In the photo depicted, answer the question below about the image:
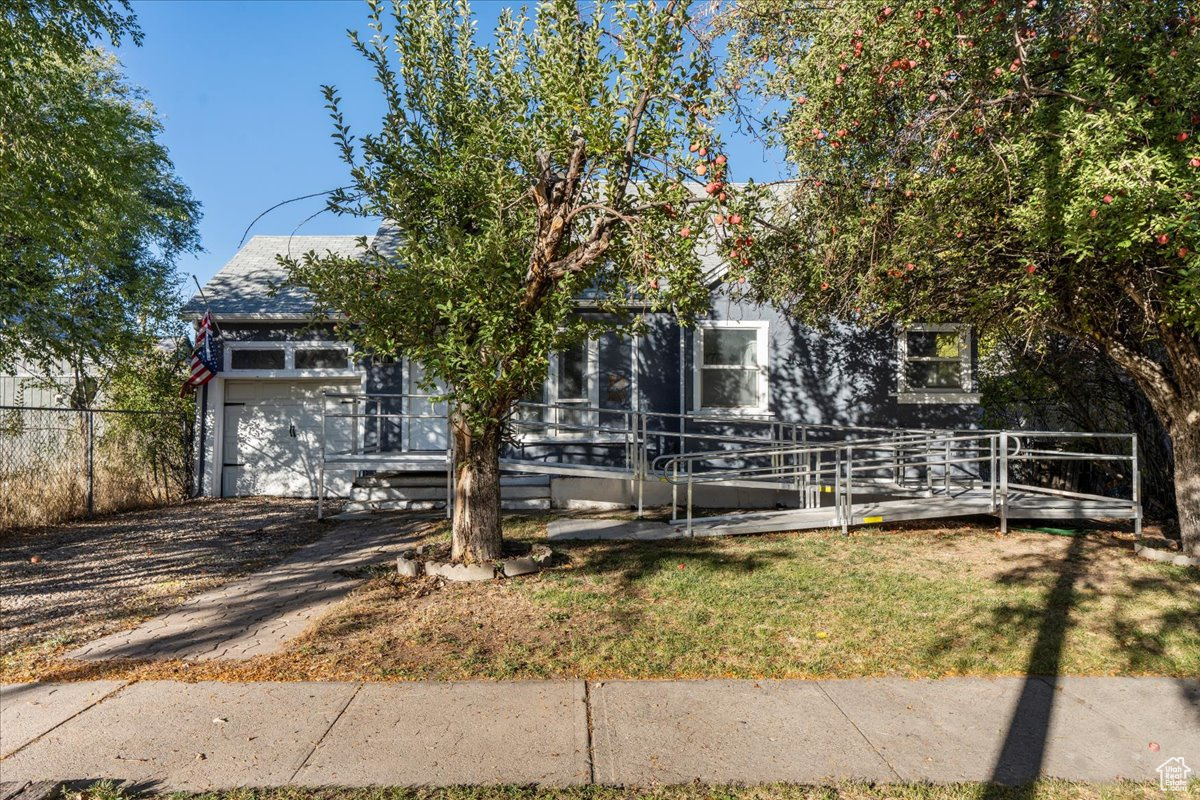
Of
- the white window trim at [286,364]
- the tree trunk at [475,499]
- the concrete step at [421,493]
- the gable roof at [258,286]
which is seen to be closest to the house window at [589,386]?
the concrete step at [421,493]

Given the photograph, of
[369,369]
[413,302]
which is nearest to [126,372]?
[369,369]

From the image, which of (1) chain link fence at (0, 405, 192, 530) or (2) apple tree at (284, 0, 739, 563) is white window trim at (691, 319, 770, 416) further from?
Result: (1) chain link fence at (0, 405, 192, 530)

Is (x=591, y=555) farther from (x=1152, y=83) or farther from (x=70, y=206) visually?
(x=70, y=206)

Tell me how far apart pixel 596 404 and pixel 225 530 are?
19.3 ft

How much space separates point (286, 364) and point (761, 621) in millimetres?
10702

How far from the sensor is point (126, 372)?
44.1ft

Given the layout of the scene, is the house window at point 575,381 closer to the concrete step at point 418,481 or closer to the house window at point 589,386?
the house window at point 589,386

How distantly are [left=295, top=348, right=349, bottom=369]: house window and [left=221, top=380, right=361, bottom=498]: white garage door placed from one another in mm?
394

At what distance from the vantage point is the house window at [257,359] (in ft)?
43.8

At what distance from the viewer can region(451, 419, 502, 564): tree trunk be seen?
676 cm

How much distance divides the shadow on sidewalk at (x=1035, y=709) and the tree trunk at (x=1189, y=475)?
6.36 feet

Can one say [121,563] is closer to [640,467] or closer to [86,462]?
[86,462]

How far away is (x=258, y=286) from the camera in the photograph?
14219 millimetres

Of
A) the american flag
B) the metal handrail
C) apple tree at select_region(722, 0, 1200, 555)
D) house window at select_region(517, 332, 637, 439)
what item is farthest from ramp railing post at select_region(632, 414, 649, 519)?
the american flag
